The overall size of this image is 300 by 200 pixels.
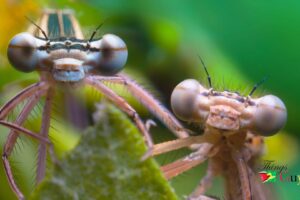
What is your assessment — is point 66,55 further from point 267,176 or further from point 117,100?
point 267,176

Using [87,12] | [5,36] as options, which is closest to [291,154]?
[87,12]

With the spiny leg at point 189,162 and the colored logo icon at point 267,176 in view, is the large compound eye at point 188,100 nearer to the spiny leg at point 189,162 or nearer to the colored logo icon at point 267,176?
the spiny leg at point 189,162

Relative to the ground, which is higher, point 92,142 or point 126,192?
point 92,142

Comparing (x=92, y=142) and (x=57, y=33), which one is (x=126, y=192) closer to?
(x=92, y=142)

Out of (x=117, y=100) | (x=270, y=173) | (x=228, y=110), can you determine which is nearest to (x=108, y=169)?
(x=228, y=110)

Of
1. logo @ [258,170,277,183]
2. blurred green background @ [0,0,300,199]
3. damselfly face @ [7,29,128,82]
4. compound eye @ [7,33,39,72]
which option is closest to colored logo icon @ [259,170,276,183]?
logo @ [258,170,277,183]

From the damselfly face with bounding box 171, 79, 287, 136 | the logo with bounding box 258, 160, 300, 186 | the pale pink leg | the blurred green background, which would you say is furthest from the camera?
the blurred green background

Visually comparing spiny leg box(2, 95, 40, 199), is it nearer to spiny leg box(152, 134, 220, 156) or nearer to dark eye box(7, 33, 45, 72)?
dark eye box(7, 33, 45, 72)
